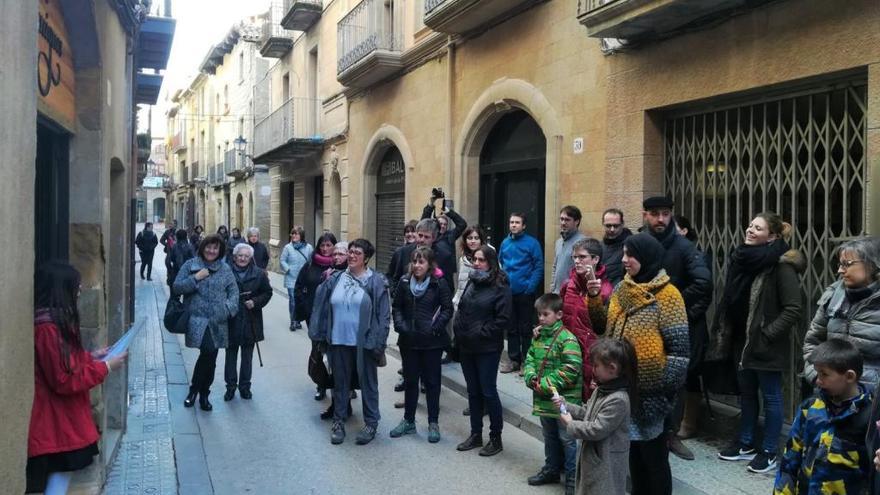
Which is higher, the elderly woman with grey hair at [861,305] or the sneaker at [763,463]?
the elderly woman with grey hair at [861,305]

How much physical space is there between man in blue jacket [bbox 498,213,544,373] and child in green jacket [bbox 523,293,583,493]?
10.5ft

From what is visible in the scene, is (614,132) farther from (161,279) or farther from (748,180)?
(161,279)

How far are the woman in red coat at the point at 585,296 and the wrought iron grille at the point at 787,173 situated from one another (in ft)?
5.98

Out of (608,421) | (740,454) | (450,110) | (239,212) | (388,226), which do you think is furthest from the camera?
(239,212)

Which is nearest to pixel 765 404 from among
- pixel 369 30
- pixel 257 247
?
pixel 257 247

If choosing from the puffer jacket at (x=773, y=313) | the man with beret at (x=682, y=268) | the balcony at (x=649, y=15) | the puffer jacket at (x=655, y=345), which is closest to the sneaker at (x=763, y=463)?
the man with beret at (x=682, y=268)

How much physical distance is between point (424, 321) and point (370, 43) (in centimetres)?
934

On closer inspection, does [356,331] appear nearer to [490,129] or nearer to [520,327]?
[520,327]

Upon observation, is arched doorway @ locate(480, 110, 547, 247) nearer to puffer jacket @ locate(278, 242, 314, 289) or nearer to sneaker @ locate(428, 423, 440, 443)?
puffer jacket @ locate(278, 242, 314, 289)

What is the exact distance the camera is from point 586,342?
5188mm

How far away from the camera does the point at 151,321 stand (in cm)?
1348

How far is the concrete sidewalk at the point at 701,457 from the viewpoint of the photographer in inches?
198

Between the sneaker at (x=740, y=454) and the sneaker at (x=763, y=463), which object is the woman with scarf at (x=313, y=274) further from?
the sneaker at (x=763, y=463)

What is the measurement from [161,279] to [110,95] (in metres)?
19.1
